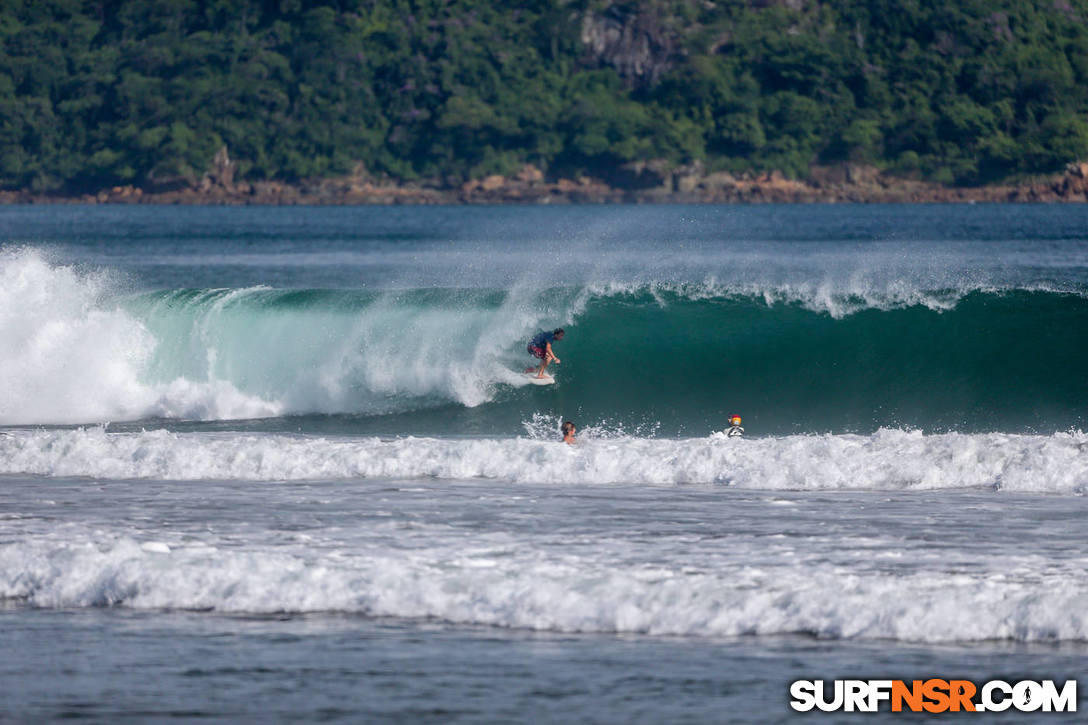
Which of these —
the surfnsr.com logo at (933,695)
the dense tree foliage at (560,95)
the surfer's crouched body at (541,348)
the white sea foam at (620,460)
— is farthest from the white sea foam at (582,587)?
the dense tree foliage at (560,95)

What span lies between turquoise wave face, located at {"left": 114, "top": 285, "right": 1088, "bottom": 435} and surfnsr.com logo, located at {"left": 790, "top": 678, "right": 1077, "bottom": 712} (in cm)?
1081

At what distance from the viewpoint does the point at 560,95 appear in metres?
136

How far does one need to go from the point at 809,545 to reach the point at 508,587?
238cm

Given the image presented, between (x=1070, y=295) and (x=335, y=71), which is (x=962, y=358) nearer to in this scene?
(x=1070, y=295)

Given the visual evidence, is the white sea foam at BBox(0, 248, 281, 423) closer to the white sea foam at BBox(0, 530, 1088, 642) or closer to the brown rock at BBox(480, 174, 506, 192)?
the white sea foam at BBox(0, 530, 1088, 642)

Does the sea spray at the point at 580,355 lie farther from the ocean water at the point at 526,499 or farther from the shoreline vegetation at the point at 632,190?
the shoreline vegetation at the point at 632,190

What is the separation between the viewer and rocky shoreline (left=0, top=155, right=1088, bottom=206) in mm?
128125

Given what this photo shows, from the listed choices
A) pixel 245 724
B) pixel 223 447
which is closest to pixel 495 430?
pixel 223 447

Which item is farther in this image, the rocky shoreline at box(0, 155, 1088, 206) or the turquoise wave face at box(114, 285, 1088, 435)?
the rocky shoreline at box(0, 155, 1088, 206)

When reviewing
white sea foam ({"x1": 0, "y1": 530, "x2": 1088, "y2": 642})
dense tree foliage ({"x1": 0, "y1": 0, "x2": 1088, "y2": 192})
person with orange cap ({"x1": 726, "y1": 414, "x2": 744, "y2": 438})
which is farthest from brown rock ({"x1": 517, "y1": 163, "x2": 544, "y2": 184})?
white sea foam ({"x1": 0, "y1": 530, "x2": 1088, "y2": 642})

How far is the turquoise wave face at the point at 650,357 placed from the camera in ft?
65.9

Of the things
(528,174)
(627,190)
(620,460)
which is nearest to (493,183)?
(528,174)

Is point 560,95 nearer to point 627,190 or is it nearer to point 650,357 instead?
point 627,190

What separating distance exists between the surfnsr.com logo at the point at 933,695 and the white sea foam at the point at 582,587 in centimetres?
84
